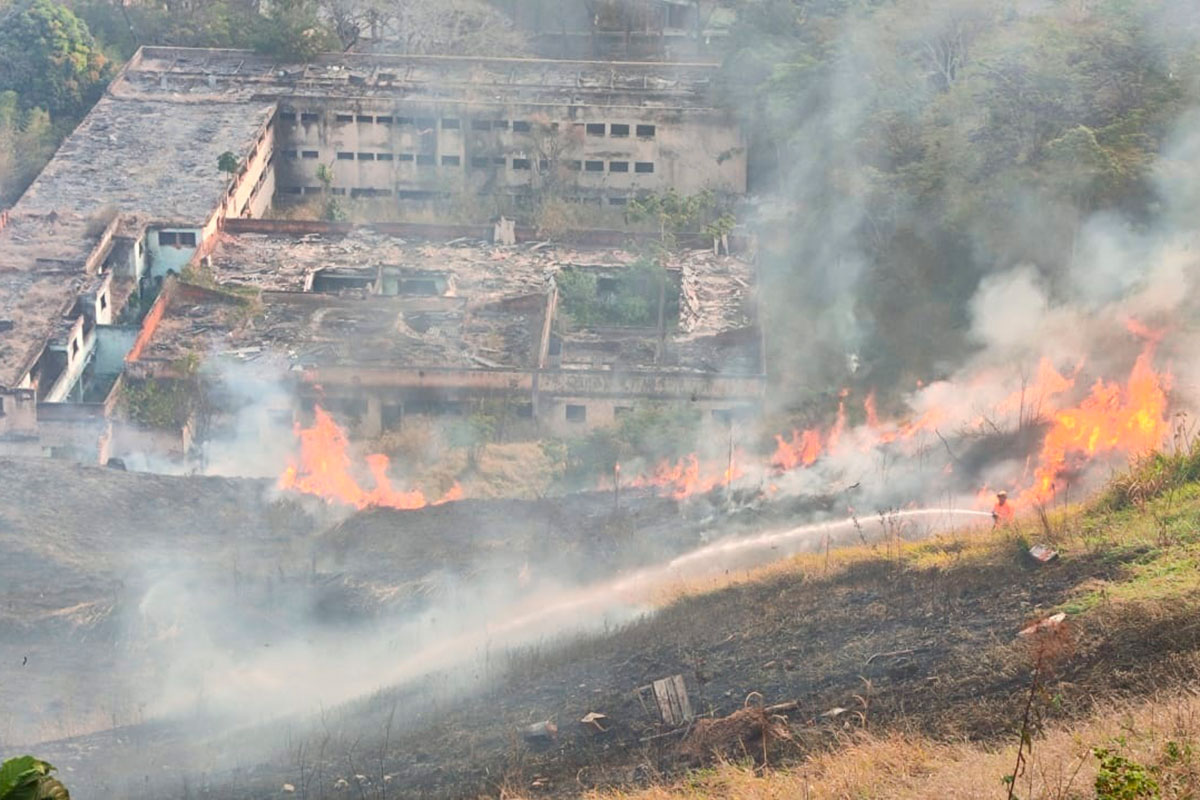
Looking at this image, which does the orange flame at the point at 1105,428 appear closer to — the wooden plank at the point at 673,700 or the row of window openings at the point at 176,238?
the wooden plank at the point at 673,700

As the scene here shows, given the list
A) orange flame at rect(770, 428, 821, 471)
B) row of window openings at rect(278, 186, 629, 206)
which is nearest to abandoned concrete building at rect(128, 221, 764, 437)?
orange flame at rect(770, 428, 821, 471)

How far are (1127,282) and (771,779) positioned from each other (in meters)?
16.5

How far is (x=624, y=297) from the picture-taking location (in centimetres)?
3566

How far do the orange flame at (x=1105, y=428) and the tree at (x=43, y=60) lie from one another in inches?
1250

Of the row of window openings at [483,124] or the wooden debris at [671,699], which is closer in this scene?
the wooden debris at [671,699]

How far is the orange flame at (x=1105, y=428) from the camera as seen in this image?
23.9 m

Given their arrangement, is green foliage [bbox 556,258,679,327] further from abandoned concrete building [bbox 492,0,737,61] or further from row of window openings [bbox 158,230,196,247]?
abandoned concrete building [bbox 492,0,737,61]

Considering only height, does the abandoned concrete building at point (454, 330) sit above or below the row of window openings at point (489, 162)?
below

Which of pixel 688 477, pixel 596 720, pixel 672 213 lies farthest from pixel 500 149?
pixel 596 720

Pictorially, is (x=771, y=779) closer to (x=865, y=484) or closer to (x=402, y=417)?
(x=865, y=484)

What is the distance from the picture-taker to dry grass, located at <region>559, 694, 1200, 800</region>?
13625 mm

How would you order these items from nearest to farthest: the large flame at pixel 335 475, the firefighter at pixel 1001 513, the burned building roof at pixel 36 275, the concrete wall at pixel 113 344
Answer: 1. the firefighter at pixel 1001 513
2. the large flame at pixel 335 475
3. the burned building roof at pixel 36 275
4. the concrete wall at pixel 113 344

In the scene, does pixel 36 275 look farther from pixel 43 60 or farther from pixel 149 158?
pixel 43 60

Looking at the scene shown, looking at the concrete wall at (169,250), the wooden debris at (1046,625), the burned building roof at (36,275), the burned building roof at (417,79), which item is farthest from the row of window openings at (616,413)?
the burned building roof at (417,79)
